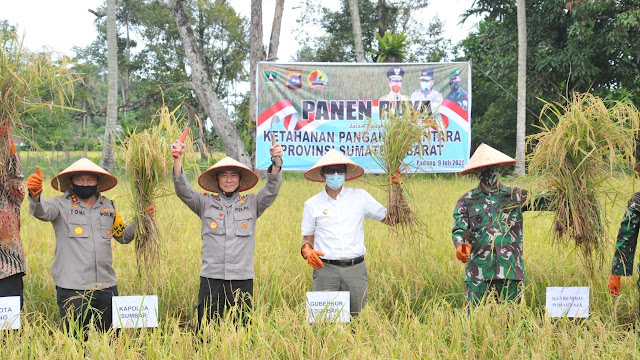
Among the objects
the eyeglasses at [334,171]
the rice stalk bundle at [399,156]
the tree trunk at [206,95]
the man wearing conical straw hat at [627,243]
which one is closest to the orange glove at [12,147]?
the eyeglasses at [334,171]

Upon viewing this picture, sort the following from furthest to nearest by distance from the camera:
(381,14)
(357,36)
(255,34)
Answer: (381,14) < (357,36) < (255,34)

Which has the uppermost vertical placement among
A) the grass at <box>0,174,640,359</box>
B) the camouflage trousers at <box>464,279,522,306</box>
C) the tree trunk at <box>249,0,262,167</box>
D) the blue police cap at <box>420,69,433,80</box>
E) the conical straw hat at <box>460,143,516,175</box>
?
the tree trunk at <box>249,0,262,167</box>

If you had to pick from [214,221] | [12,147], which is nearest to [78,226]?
[12,147]

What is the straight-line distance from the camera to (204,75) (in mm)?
14188

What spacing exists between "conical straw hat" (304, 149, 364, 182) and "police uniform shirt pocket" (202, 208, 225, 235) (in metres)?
0.70

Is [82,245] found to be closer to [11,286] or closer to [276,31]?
[11,286]

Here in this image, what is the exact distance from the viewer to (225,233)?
3.58 meters

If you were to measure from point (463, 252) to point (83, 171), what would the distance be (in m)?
2.38

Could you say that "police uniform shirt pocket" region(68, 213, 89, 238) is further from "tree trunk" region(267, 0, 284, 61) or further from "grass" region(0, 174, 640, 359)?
"tree trunk" region(267, 0, 284, 61)

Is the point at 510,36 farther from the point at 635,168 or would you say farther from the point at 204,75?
the point at 635,168

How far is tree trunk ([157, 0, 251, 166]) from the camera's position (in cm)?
1377

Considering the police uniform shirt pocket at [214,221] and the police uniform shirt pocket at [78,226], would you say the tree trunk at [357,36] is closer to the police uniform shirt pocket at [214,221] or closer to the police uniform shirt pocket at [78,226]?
the police uniform shirt pocket at [214,221]

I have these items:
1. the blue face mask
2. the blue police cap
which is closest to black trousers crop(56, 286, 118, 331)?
the blue face mask

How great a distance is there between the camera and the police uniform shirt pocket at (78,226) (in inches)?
137
